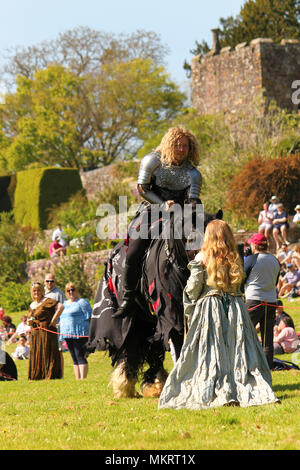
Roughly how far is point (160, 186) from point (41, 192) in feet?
106

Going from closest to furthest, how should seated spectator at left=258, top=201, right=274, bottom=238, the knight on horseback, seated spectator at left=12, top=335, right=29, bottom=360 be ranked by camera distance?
the knight on horseback
seated spectator at left=12, top=335, right=29, bottom=360
seated spectator at left=258, top=201, right=274, bottom=238

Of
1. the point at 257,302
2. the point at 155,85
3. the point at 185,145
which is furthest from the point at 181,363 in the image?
the point at 155,85

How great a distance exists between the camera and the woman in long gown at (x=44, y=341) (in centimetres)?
1382

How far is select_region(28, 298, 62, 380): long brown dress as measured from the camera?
45.4 feet

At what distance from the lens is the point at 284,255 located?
71.6 feet

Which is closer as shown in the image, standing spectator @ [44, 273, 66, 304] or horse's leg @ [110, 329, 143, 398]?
horse's leg @ [110, 329, 143, 398]

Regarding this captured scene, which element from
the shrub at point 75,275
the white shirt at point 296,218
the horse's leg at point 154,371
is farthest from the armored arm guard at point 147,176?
the shrub at point 75,275

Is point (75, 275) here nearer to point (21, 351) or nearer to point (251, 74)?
point (21, 351)

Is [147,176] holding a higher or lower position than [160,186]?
higher

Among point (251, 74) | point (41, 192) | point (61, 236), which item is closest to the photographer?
point (61, 236)

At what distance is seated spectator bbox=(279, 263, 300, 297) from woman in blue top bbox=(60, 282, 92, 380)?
23.9ft

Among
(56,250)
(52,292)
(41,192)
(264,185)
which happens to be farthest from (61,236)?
(52,292)

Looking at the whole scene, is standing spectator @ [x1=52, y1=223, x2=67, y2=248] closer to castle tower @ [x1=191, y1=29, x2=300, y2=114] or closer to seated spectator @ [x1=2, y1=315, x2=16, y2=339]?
seated spectator @ [x1=2, y1=315, x2=16, y2=339]

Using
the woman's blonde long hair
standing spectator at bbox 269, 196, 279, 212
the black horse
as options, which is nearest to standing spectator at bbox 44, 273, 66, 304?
the black horse
